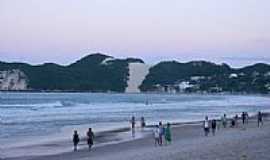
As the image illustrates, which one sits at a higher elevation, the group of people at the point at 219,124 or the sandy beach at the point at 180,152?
the group of people at the point at 219,124

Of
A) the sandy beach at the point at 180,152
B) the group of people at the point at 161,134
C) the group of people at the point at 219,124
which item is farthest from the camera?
the group of people at the point at 219,124

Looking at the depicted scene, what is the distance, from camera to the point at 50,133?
37.2 metres

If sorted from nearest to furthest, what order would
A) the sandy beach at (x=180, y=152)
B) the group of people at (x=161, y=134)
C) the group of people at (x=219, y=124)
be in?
the sandy beach at (x=180, y=152) < the group of people at (x=161, y=134) < the group of people at (x=219, y=124)

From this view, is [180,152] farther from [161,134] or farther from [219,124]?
[219,124]

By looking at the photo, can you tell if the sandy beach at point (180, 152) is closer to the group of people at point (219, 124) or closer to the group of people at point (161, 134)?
the group of people at point (161, 134)

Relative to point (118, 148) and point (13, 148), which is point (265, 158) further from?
point (13, 148)

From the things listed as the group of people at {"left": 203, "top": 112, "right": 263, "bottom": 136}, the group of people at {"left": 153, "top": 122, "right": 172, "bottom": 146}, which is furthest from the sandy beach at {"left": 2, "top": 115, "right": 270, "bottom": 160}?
the group of people at {"left": 203, "top": 112, "right": 263, "bottom": 136}

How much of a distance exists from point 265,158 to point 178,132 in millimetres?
20437

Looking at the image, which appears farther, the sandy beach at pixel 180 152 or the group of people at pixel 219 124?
the group of people at pixel 219 124

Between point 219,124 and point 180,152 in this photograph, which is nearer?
point 180,152

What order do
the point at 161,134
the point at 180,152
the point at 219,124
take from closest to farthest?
1. the point at 180,152
2. the point at 161,134
3. the point at 219,124

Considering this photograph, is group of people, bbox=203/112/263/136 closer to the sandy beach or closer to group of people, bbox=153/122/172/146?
the sandy beach

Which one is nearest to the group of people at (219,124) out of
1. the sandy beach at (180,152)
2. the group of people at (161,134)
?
the sandy beach at (180,152)

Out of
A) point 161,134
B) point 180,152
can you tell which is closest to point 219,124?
point 161,134
